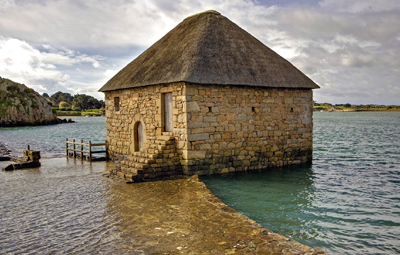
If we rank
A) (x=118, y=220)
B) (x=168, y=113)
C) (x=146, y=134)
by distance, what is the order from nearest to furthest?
(x=118, y=220)
(x=168, y=113)
(x=146, y=134)

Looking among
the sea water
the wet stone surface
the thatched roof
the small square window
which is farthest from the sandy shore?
the small square window

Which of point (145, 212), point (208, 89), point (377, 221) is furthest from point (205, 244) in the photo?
point (208, 89)

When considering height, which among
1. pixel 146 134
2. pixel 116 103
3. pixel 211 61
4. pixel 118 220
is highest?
pixel 211 61

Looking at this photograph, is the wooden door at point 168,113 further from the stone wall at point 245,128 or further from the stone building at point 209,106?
the stone wall at point 245,128

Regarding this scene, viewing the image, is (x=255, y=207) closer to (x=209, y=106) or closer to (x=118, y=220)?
(x=118, y=220)

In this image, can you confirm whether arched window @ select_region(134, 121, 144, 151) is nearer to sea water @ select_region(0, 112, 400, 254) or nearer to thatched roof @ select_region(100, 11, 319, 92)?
thatched roof @ select_region(100, 11, 319, 92)

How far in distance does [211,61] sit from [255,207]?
610 centimetres

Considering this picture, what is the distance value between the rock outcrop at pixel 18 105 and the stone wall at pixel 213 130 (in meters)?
56.0

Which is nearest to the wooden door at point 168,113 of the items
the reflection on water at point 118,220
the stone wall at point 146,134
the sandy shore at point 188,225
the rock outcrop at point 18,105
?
the stone wall at point 146,134

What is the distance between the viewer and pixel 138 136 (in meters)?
14.9

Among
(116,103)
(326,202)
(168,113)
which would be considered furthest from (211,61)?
(326,202)

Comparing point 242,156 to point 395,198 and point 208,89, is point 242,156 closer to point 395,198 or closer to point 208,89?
point 208,89

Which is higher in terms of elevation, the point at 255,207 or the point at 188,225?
the point at 188,225

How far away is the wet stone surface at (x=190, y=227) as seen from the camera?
5.71 m
